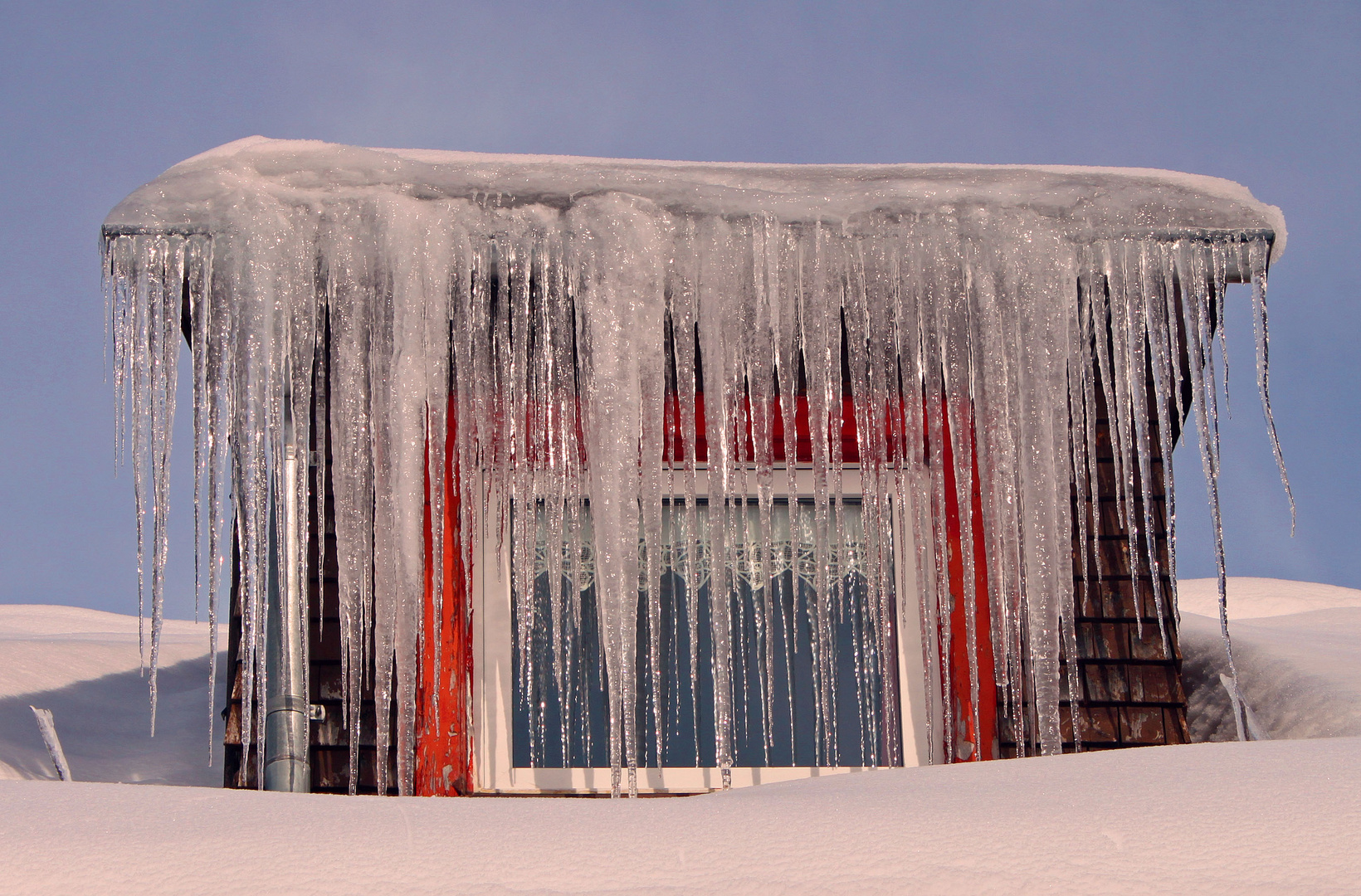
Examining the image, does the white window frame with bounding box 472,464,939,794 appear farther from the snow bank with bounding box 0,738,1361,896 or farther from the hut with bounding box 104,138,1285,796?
the snow bank with bounding box 0,738,1361,896

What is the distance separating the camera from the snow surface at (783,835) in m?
1.00

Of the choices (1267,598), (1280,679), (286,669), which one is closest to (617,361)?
(286,669)

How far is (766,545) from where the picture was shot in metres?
2.83

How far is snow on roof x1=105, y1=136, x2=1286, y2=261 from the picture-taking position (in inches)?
102

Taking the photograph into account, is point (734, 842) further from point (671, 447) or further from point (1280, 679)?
point (1280, 679)

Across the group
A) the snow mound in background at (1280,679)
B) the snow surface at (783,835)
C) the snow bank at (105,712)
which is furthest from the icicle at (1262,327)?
Result: the snow bank at (105,712)

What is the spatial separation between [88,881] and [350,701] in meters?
2.04

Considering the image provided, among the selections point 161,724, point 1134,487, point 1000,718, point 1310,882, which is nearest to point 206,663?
point 161,724

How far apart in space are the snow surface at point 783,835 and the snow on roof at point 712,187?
1.63m

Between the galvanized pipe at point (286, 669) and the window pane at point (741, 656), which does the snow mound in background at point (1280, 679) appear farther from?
the galvanized pipe at point (286, 669)

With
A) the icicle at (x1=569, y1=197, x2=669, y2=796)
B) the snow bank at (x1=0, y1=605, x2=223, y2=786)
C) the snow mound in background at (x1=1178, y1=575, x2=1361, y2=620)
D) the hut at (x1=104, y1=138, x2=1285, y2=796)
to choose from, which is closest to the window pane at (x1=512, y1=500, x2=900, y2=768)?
the hut at (x1=104, y1=138, x2=1285, y2=796)

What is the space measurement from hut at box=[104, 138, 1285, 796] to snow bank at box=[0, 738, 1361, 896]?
55.7 inches

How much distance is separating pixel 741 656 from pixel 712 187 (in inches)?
60.5

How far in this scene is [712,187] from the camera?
2.68 meters
